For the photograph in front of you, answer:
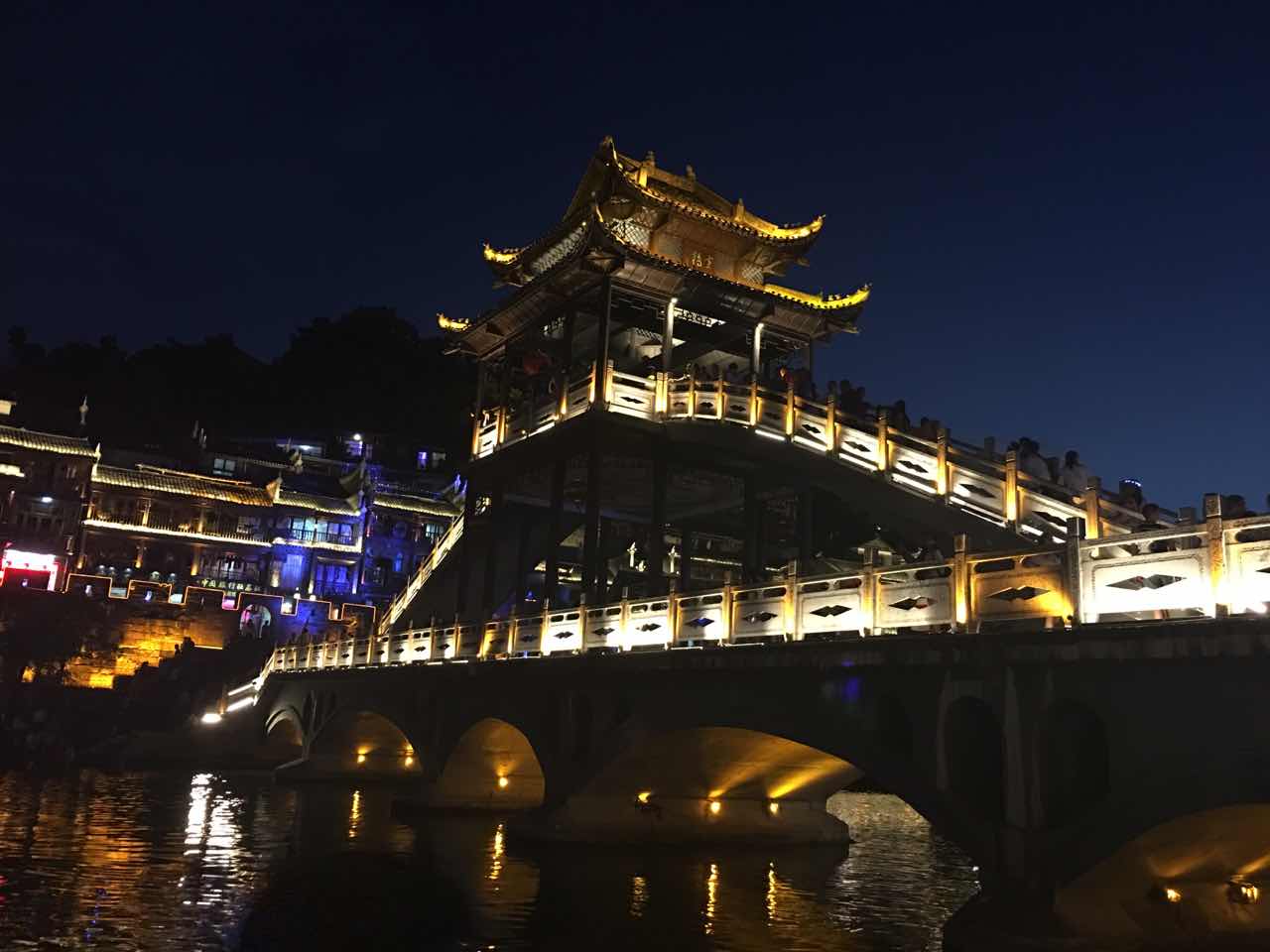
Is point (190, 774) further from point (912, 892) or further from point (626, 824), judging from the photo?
point (912, 892)

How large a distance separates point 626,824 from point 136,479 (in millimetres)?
58002

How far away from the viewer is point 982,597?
13.5m

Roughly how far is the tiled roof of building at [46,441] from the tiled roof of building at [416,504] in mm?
18795

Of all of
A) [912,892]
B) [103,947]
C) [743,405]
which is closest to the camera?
[103,947]

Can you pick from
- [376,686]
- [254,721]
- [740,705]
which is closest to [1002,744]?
[740,705]

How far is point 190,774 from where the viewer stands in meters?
45.1

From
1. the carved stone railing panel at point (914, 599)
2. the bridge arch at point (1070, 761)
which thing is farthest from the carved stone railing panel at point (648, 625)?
the bridge arch at point (1070, 761)

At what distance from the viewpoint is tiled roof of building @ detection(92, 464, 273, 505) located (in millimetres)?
70188

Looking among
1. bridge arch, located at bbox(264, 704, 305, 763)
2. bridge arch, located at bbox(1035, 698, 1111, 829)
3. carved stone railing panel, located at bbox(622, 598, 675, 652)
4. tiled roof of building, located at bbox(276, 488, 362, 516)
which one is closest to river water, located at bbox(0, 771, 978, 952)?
bridge arch, located at bbox(1035, 698, 1111, 829)

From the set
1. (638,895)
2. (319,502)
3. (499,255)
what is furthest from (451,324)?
(319,502)

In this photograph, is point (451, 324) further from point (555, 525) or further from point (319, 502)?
point (319, 502)

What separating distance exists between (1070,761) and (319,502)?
225 ft

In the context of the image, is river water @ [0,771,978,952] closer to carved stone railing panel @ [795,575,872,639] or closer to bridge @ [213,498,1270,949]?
bridge @ [213,498,1270,949]

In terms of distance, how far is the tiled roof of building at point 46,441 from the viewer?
67250 mm
